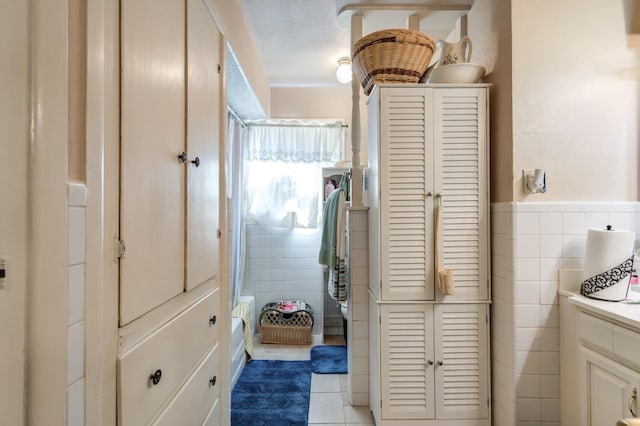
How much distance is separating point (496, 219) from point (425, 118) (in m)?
0.67

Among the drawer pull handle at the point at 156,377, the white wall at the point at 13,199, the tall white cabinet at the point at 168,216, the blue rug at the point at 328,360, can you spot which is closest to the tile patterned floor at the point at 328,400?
the blue rug at the point at 328,360

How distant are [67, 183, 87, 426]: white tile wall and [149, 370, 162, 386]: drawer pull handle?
0.27 metres

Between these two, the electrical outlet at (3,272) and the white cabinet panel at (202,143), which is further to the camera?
the white cabinet panel at (202,143)

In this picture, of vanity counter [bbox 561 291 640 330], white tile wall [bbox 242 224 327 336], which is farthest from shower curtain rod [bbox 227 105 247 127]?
vanity counter [bbox 561 291 640 330]

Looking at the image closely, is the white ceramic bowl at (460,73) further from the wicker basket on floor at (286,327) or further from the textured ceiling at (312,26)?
the wicker basket on floor at (286,327)

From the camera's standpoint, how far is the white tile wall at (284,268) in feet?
11.6

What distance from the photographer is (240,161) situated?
326 centimetres

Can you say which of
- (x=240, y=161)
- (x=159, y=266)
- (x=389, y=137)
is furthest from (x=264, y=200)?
(x=159, y=266)

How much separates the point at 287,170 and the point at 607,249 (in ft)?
8.81

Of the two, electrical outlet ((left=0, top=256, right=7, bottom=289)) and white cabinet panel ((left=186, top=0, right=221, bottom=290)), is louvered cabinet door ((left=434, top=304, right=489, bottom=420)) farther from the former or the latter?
electrical outlet ((left=0, top=256, right=7, bottom=289))

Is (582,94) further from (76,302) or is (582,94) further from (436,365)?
A: (76,302)

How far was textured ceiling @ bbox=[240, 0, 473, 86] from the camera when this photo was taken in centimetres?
219

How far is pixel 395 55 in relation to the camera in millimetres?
1826

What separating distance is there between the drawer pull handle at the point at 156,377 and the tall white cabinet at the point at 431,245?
116 centimetres
